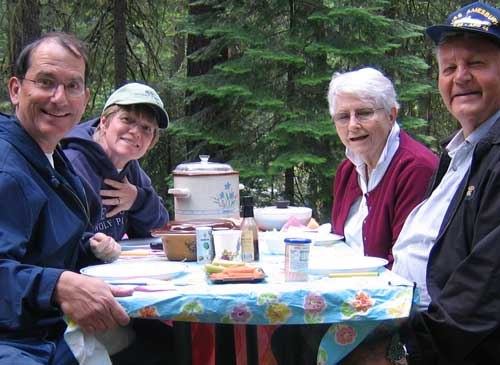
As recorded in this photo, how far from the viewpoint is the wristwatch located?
1702mm

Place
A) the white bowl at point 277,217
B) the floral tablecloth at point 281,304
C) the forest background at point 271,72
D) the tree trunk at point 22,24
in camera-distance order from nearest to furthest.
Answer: the floral tablecloth at point 281,304 < the white bowl at point 277,217 < the forest background at point 271,72 < the tree trunk at point 22,24

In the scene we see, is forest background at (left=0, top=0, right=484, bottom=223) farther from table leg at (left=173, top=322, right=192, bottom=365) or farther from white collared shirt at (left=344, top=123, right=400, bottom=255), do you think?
table leg at (left=173, top=322, right=192, bottom=365)

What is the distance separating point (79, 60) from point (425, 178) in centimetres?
141

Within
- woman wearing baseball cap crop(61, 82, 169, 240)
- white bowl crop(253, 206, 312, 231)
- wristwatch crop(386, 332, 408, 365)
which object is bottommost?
wristwatch crop(386, 332, 408, 365)

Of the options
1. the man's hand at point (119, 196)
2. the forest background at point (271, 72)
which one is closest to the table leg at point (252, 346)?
the man's hand at point (119, 196)

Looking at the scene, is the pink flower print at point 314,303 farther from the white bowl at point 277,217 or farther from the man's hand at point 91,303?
the white bowl at point 277,217

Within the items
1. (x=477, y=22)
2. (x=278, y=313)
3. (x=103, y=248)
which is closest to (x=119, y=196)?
(x=103, y=248)

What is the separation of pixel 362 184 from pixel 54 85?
1452 millimetres

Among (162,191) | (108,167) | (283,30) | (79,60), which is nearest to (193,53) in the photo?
(283,30)

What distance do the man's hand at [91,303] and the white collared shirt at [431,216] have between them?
989mm

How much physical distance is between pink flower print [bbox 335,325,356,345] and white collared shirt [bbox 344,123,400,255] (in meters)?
0.85

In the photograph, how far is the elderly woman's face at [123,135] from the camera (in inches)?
107

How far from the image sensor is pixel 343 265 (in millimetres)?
1827

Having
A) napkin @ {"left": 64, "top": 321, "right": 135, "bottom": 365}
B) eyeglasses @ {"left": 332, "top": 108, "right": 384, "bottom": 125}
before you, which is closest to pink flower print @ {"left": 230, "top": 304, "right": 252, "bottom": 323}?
napkin @ {"left": 64, "top": 321, "right": 135, "bottom": 365}
